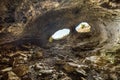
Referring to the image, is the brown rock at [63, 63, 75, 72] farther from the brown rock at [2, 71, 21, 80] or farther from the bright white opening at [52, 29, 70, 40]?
the bright white opening at [52, 29, 70, 40]

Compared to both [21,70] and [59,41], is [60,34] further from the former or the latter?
[21,70]

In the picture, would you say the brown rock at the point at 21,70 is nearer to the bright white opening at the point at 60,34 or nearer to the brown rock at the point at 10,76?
the brown rock at the point at 10,76

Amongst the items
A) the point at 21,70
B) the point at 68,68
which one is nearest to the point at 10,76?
the point at 21,70

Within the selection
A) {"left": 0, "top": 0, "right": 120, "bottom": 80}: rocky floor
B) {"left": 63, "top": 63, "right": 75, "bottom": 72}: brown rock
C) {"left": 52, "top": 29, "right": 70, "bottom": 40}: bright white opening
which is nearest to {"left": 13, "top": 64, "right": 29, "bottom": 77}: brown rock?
{"left": 0, "top": 0, "right": 120, "bottom": 80}: rocky floor

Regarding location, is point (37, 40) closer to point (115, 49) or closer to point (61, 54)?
point (61, 54)

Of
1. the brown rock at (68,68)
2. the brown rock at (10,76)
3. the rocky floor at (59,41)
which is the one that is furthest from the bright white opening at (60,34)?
the brown rock at (10,76)
